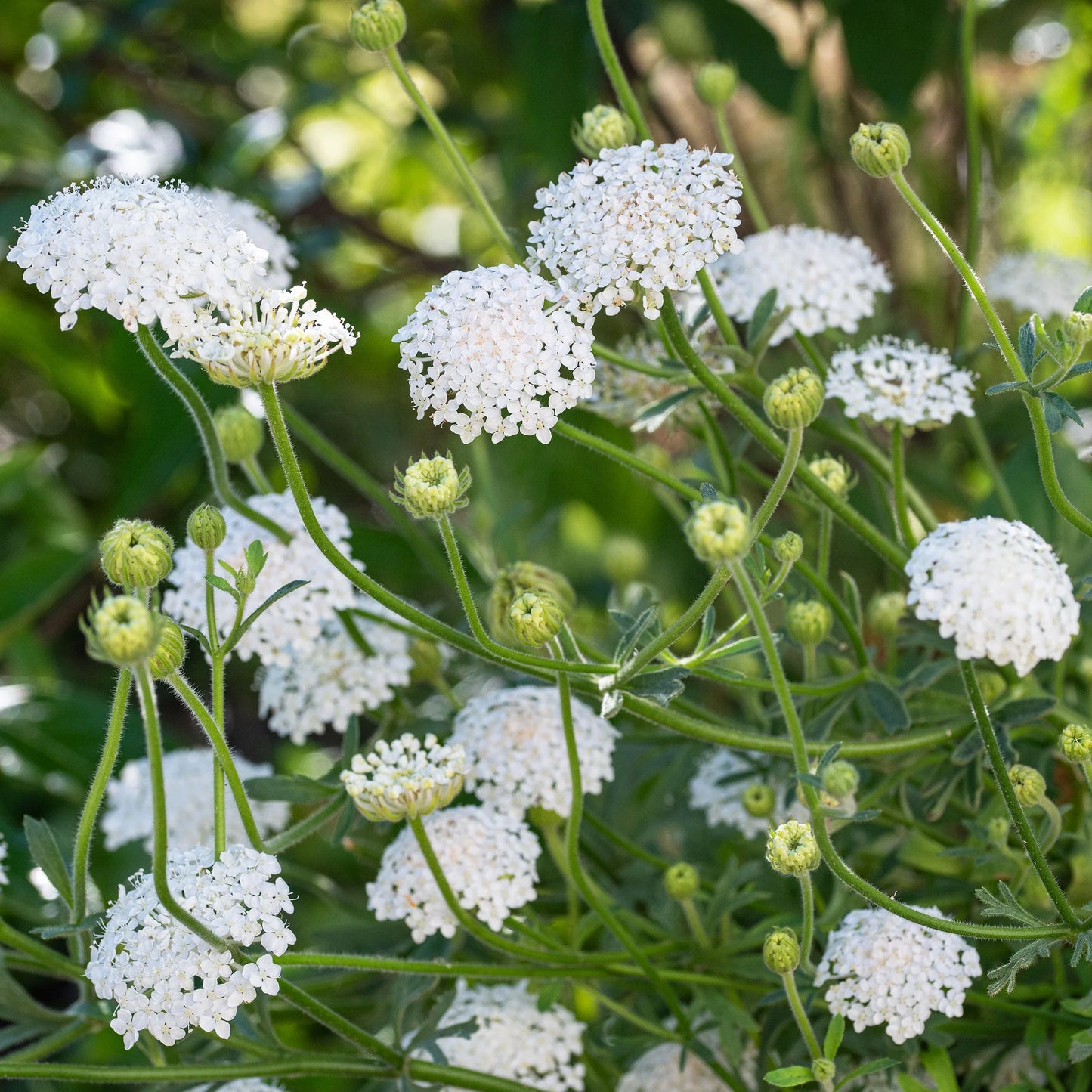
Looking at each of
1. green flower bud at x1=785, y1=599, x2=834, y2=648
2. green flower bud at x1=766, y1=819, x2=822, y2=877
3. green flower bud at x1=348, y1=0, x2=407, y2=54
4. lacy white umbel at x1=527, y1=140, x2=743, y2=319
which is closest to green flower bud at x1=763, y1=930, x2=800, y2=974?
green flower bud at x1=766, y1=819, x2=822, y2=877

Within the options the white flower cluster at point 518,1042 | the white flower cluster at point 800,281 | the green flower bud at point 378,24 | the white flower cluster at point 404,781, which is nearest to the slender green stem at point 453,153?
the green flower bud at point 378,24

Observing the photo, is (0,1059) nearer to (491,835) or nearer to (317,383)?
(491,835)

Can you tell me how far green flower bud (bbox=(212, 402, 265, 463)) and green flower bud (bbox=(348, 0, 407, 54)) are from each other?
0.18 metres

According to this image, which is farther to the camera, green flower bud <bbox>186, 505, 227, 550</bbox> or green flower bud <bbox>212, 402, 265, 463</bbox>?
green flower bud <bbox>212, 402, 265, 463</bbox>

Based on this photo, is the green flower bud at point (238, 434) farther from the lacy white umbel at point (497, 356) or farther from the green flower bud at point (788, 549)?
the green flower bud at point (788, 549)

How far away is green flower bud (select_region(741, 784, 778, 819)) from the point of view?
2.02ft

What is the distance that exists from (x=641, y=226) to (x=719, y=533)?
0.14 metres

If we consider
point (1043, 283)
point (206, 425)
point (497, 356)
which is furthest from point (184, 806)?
point (1043, 283)

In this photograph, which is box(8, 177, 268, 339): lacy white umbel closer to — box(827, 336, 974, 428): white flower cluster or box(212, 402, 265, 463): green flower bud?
box(212, 402, 265, 463): green flower bud

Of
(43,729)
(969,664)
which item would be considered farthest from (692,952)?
(43,729)

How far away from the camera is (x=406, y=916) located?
0.59 metres

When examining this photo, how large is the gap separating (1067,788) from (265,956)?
418 millimetres

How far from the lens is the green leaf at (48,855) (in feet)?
1.81

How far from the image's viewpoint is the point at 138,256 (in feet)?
1.66
